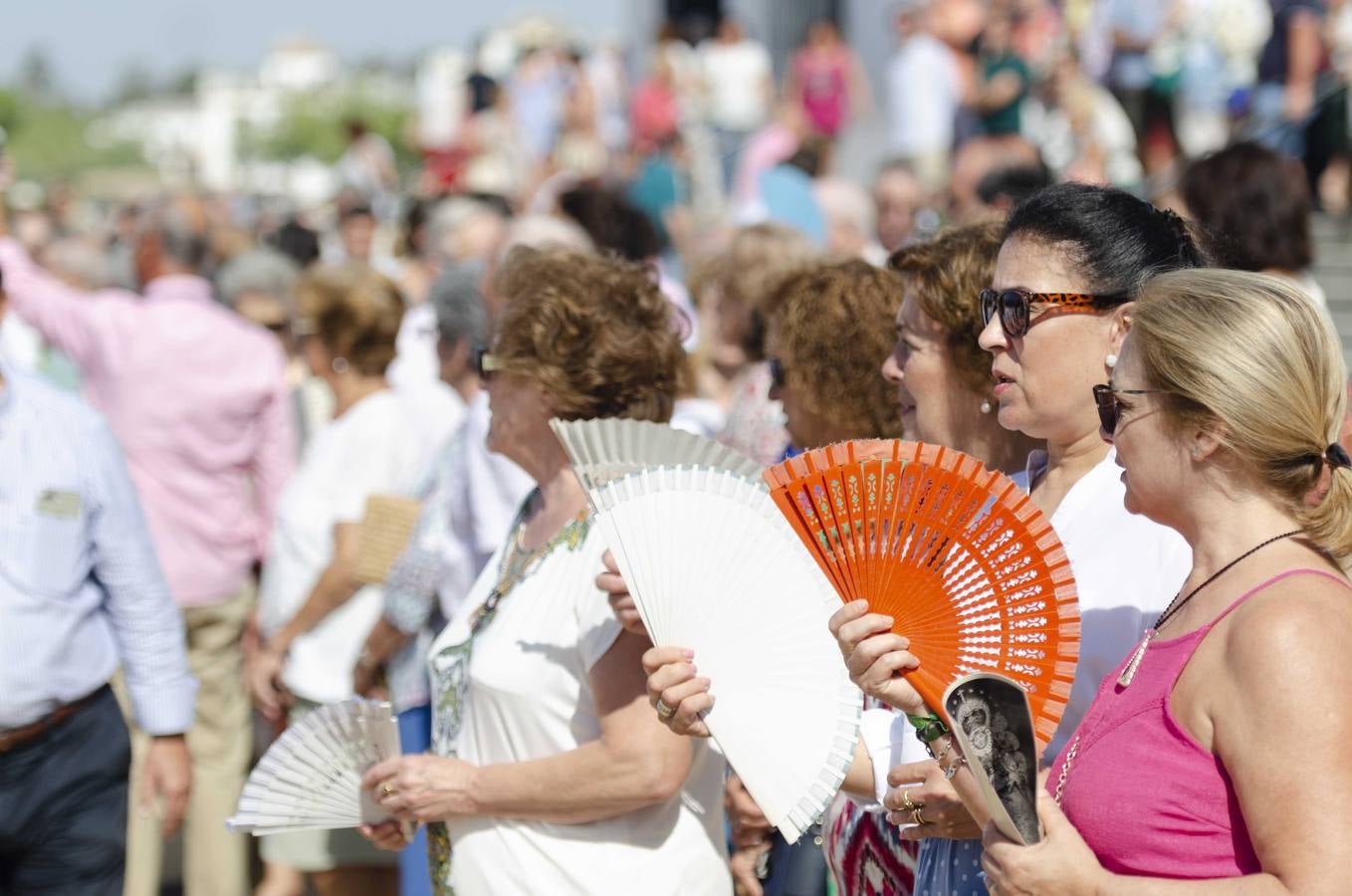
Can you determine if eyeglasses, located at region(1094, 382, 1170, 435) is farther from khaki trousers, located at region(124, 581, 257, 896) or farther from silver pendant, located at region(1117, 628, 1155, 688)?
khaki trousers, located at region(124, 581, 257, 896)

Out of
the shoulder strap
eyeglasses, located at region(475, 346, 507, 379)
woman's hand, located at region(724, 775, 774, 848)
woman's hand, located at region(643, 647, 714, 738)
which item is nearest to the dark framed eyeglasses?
eyeglasses, located at region(475, 346, 507, 379)

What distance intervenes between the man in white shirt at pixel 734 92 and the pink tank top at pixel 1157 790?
13251 mm

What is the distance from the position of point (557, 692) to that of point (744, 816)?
1.98 feet

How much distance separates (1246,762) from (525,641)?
4.82 feet

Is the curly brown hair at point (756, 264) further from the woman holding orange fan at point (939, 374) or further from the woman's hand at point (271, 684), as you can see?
the woman holding orange fan at point (939, 374)

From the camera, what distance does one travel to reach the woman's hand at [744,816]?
337cm

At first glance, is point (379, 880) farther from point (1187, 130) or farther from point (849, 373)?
point (1187, 130)

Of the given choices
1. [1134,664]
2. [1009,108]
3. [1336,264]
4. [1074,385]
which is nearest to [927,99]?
[1009,108]

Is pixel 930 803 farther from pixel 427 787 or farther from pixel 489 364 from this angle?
pixel 489 364

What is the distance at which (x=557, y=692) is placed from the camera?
300cm

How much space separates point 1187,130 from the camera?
1108 centimetres

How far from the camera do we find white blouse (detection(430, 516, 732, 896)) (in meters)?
3.00

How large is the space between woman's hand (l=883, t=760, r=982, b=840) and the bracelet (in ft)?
0.69

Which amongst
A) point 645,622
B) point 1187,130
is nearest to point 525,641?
point 645,622
